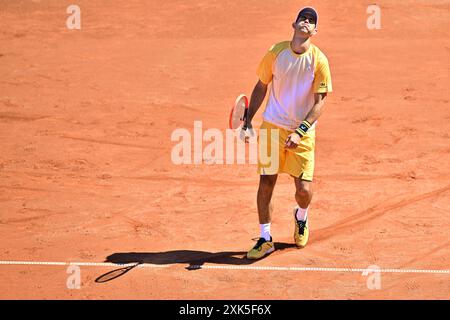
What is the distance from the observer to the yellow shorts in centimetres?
891

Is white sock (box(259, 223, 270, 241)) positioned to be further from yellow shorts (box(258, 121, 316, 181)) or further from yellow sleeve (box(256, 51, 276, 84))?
yellow sleeve (box(256, 51, 276, 84))

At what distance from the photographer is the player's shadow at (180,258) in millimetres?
8977

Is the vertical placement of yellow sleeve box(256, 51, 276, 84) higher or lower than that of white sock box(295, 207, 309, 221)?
higher

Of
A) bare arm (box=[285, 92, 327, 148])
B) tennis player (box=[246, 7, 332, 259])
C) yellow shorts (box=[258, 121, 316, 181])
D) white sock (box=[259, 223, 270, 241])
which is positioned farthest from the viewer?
white sock (box=[259, 223, 270, 241])

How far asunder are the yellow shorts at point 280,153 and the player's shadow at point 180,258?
3.18 ft

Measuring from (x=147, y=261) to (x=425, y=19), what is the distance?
11.6 meters

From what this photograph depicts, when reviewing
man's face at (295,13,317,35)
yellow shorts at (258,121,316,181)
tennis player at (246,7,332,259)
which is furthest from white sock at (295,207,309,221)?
man's face at (295,13,317,35)

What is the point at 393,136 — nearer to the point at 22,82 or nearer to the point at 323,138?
Result: the point at 323,138

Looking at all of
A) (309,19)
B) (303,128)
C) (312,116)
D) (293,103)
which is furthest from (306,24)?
(303,128)

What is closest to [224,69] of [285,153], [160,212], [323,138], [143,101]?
[143,101]

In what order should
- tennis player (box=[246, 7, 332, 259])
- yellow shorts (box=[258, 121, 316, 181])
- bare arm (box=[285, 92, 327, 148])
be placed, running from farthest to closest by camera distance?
yellow shorts (box=[258, 121, 316, 181]) < tennis player (box=[246, 7, 332, 259]) < bare arm (box=[285, 92, 327, 148])

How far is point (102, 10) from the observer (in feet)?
64.1

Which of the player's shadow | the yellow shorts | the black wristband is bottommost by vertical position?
the player's shadow

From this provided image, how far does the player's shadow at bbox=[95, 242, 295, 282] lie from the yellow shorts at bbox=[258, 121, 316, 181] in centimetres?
97
